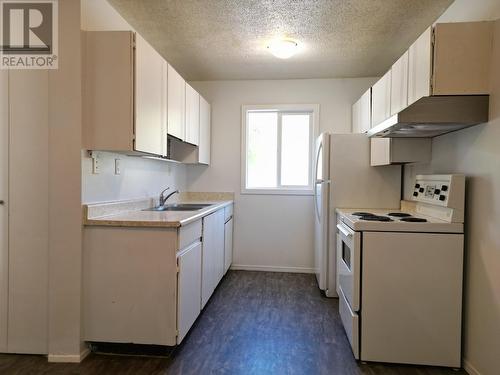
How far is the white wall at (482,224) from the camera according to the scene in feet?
5.55

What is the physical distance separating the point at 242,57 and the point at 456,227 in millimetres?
2465

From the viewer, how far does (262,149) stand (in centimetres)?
411

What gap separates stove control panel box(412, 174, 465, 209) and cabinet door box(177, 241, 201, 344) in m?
1.72

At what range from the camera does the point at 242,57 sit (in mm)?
Answer: 3244

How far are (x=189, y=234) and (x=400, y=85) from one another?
5.98 feet

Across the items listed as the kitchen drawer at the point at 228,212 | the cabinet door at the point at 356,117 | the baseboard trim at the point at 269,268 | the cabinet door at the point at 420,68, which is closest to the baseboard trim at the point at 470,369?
the cabinet door at the point at 420,68

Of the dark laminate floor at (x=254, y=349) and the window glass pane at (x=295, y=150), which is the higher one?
the window glass pane at (x=295, y=150)

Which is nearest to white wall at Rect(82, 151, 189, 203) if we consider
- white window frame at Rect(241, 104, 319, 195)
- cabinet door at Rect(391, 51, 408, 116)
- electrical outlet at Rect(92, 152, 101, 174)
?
electrical outlet at Rect(92, 152, 101, 174)

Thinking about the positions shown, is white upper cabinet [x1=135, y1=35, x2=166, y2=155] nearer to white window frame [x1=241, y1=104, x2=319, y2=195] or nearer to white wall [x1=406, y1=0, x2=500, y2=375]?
white window frame [x1=241, y1=104, x2=319, y2=195]

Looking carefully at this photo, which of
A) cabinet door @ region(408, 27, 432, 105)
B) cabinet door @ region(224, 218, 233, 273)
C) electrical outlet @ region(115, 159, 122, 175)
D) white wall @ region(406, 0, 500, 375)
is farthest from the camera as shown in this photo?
cabinet door @ region(224, 218, 233, 273)

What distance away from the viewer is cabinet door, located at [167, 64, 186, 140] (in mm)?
2549

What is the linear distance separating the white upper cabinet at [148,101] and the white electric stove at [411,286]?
151cm

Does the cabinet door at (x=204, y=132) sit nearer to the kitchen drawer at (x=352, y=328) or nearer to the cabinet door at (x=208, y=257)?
the cabinet door at (x=208, y=257)

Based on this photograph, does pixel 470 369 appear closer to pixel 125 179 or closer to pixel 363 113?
pixel 363 113
